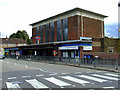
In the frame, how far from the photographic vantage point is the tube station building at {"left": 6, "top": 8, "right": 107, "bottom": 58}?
28531 millimetres

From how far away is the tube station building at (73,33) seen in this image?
Result: 28.5 m

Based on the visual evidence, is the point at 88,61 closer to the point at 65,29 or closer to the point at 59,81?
the point at 59,81

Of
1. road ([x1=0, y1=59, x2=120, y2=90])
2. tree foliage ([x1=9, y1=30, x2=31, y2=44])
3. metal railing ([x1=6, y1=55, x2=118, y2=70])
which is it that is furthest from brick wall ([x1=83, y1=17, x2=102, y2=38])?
tree foliage ([x1=9, y1=30, x2=31, y2=44])

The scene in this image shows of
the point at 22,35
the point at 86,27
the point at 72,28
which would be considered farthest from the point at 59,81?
the point at 22,35

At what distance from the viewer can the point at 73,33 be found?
34.0m

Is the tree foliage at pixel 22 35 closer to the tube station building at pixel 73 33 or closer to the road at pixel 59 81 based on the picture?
the tube station building at pixel 73 33

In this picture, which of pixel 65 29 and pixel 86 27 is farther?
pixel 65 29

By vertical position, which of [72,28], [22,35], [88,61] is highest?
[22,35]

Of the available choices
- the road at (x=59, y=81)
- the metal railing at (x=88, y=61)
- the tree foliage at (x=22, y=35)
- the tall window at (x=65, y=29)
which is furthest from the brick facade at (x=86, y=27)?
the tree foliage at (x=22, y=35)

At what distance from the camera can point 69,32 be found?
1383 inches

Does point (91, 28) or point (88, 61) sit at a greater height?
point (91, 28)

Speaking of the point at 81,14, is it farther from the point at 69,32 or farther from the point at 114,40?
the point at 114,40

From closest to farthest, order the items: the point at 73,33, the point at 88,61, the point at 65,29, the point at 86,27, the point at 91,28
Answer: the point at 88,61, the point at 73,33, the point at 86,27, the point at 91,28, the point at 65,29

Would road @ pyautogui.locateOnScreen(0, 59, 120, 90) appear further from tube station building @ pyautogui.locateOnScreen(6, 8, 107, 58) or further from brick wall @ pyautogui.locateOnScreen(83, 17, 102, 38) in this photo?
brick wall @ pyautogui.locateOnScreen(83, 17, 102, 38)
